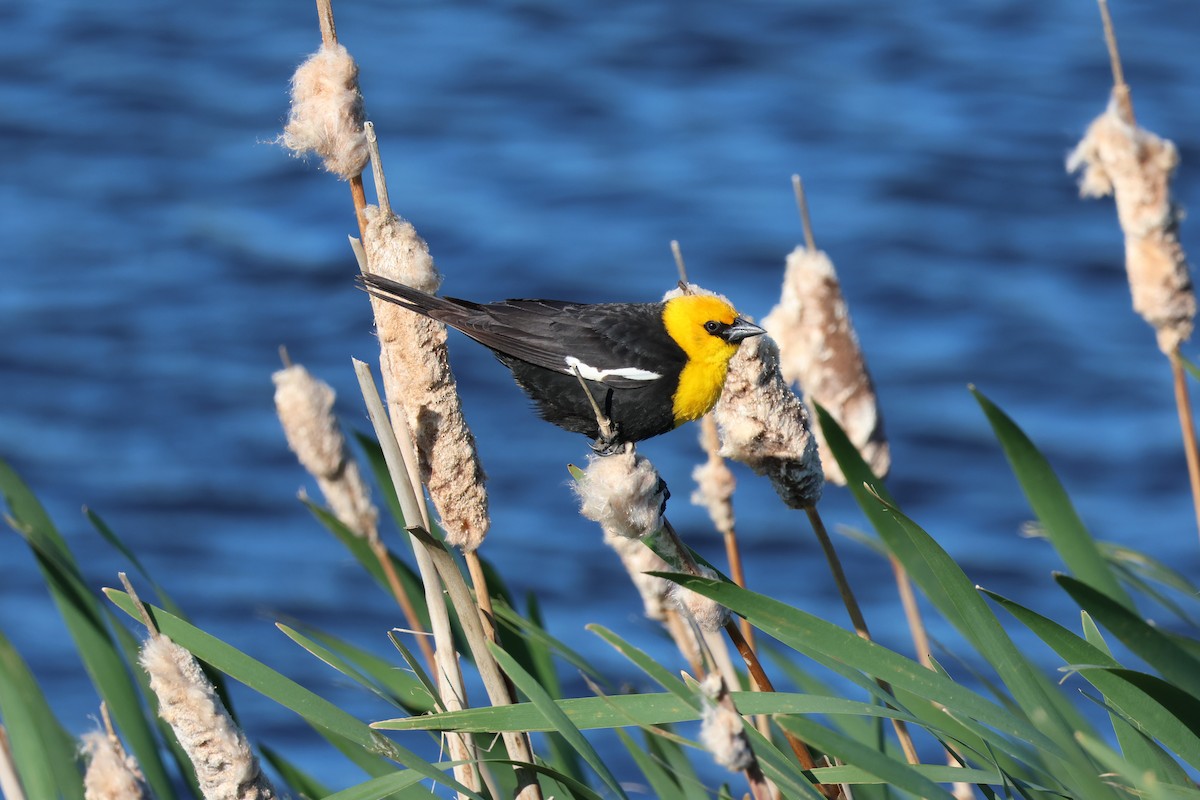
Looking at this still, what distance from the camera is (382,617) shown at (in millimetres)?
5520

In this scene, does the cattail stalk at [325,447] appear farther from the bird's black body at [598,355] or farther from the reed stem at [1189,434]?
the reed stem at [1189,434]

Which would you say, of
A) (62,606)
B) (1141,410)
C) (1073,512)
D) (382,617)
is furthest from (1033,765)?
(1141,410)

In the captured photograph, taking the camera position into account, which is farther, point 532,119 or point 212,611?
point 532,119

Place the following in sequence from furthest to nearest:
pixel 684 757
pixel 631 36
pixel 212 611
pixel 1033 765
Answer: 1. pixel 631 36
2. pixel 212 611
3. pixel 684 757
4. pixel 1033 765

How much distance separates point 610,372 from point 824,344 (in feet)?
1.28

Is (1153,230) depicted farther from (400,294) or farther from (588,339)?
(400,294)

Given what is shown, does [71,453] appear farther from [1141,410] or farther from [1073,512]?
[1073,512]

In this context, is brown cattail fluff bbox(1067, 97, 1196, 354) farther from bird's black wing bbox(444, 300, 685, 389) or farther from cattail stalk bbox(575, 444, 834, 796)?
cattail stalk bbox(575, 444, 834, 796)

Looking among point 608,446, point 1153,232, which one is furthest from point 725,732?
point 1153,232

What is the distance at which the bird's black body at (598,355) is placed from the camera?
2379 millimetres

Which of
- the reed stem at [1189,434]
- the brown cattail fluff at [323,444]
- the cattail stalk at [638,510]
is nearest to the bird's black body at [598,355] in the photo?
the brown cattail fluff at [323,444]

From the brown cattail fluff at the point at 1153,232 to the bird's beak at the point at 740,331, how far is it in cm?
82

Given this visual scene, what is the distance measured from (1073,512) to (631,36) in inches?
286

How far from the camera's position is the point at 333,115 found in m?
1.74
